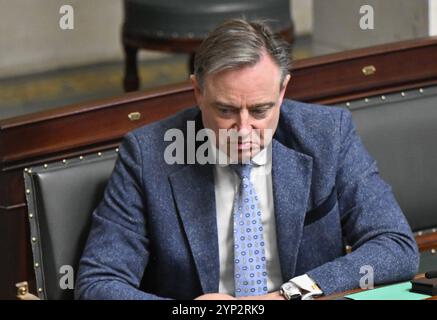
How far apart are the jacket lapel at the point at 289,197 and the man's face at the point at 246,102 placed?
0.18 meters

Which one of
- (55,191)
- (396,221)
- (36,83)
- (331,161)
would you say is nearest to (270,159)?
(331,161)

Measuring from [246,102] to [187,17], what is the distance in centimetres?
310

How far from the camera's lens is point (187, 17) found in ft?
18.8

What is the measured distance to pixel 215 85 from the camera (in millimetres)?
2709

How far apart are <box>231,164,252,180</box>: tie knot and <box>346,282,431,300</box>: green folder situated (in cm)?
50

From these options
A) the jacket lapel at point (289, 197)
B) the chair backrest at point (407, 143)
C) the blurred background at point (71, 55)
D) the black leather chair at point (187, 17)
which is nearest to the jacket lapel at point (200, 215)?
the jacket lapel at point (289, 197)

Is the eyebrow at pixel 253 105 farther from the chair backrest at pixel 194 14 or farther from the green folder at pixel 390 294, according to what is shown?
the chair backrest at pixel 194 14

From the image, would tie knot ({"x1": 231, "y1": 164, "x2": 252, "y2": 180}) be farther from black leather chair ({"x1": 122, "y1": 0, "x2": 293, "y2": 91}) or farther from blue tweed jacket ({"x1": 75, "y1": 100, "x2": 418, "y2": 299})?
black leather chair ({"x1": 122, "y1": 0, "x2": 293, "y2": 91})

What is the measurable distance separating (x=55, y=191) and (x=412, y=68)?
1.23 m

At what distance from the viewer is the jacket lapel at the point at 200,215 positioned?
2.87m

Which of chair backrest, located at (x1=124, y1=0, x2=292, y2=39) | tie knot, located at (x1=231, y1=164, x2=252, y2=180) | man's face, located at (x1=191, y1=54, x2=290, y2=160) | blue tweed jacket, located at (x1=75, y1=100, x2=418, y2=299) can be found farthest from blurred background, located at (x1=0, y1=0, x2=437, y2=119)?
man's face, located at (x1=191, y1=54, x2=290, y2=160)

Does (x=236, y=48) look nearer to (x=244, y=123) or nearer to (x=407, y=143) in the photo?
(x=244, y=123)

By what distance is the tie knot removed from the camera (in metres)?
2.85
